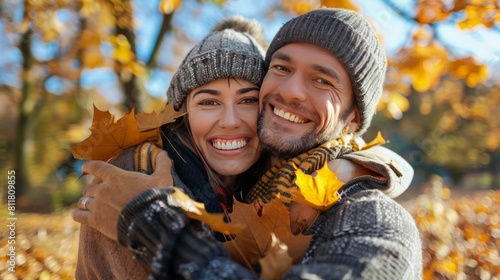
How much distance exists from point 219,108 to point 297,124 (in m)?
0.41

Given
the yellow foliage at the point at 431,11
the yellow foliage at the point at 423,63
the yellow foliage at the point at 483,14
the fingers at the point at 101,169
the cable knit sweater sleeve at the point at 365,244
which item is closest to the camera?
the cable knit sweater sleeve at the point at 365,244

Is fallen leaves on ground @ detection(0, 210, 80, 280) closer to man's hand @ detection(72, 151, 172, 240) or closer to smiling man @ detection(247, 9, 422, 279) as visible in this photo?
man's hand @ detection(72, 151, 172, 240)

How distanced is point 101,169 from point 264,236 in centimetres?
71

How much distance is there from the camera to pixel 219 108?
8.39 ft

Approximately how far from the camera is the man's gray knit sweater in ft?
5.00

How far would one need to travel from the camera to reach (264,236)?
6.15ft

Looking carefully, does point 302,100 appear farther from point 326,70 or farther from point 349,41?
point 349,41

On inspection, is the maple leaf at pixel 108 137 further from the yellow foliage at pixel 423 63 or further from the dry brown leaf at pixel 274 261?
the yellow foliage at pixel 423 63

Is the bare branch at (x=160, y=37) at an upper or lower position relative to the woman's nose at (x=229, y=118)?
lower

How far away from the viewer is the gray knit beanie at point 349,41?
2412mm

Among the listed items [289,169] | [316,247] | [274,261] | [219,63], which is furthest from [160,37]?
[274,261]

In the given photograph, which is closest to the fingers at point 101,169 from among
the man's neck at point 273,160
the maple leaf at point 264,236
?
the maple leaf at point 264,236

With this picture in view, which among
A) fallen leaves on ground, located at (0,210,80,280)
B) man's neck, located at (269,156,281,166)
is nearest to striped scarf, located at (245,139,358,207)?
man's neck, located at (269,156,281,166)

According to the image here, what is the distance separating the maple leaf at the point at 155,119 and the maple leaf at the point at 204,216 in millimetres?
788
